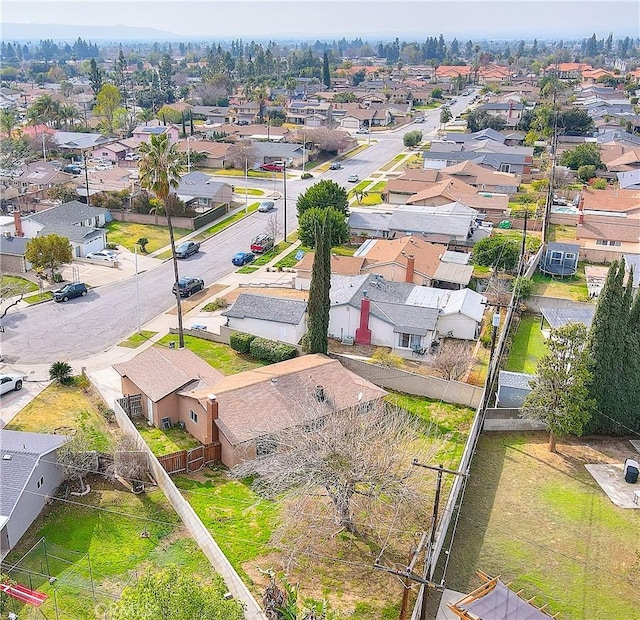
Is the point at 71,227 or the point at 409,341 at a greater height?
the point at 71,227

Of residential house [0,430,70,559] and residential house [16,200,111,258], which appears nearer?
residential house [0,430,70,559]

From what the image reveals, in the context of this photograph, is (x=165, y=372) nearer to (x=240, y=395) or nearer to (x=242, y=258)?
(x=240, y=395)

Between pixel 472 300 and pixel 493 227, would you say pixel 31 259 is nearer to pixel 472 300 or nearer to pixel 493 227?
pixel 472 300

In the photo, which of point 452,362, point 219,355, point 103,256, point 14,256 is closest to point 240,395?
point 219,355

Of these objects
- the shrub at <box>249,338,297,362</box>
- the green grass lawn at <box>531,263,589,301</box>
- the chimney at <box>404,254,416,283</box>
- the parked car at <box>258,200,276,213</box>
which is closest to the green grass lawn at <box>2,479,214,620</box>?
the shrub at <box>249,338,297,362</box>

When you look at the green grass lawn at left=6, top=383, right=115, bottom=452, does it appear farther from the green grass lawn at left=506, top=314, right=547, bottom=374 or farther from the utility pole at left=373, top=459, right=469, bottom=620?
the green grass lawn at left=506, top=314, right=547, bottom=374

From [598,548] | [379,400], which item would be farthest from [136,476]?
[598,548]
